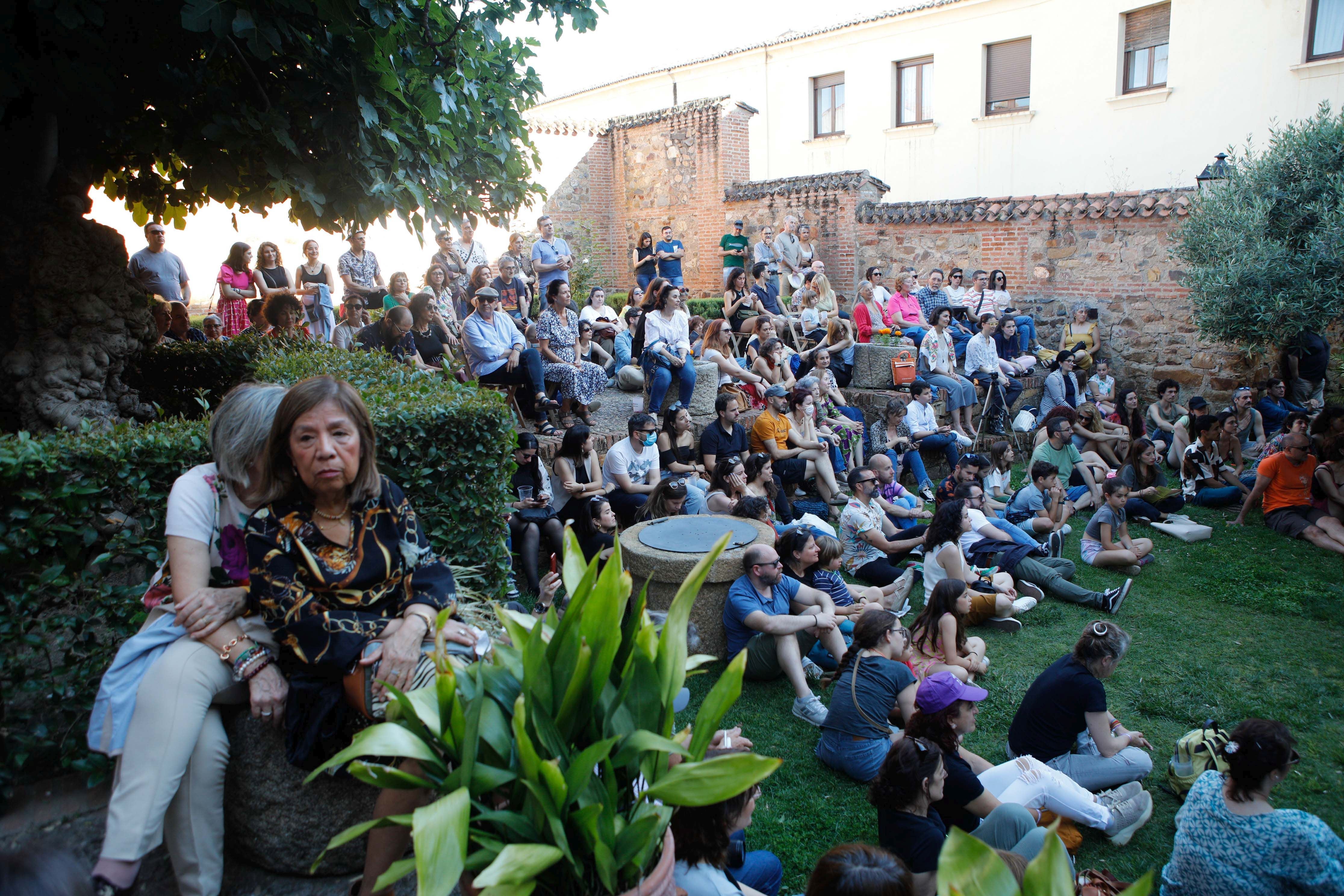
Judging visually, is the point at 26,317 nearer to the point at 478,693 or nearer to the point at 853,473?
the point at 478,693

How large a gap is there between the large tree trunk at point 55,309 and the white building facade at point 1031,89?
14.2 m

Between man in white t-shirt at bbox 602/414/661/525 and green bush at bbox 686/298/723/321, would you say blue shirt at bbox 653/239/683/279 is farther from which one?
man in white t-shirt at bbox 602/414/661/525

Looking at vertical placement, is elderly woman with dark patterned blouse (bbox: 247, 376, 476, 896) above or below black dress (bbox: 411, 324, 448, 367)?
below

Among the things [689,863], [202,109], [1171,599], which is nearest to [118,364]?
[202,109]

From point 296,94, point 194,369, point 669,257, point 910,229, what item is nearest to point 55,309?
point 194,369

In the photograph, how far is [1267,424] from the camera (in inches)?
433

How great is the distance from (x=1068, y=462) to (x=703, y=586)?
5.85 meters

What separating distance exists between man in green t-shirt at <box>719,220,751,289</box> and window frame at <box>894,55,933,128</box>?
280 inches

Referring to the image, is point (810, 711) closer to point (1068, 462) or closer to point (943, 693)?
point (943, 693)

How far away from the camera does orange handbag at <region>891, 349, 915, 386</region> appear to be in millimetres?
11344

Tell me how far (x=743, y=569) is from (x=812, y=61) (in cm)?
1910

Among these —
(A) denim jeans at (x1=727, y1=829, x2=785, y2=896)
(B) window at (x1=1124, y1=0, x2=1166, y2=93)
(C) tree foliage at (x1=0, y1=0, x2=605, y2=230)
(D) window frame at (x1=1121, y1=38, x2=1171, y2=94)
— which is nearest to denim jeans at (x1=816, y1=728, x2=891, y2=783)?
(A) denim jeans at (x1=727, y1=829, x2=785, y2=896)

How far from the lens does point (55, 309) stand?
5855 mm

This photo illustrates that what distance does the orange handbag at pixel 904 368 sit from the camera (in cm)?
1134
